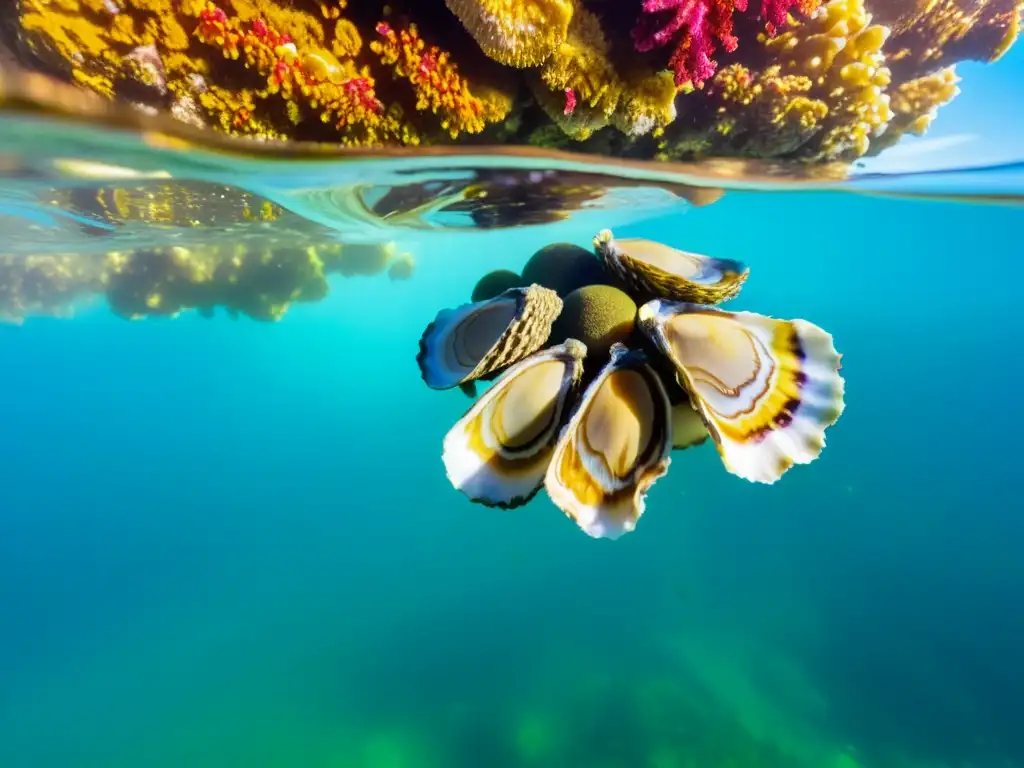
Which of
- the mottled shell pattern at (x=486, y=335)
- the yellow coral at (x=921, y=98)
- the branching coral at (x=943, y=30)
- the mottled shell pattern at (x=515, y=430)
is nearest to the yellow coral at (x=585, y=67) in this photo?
the mottled shell pattern at (x=486, y=335)

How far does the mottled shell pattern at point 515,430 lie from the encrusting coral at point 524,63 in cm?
209

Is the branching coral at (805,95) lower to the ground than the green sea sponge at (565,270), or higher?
higher

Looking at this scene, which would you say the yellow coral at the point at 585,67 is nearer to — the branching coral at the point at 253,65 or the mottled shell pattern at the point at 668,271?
the branching coral at the point at 253,65

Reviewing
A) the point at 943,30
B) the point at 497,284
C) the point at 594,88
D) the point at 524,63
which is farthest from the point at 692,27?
the point at 943,30

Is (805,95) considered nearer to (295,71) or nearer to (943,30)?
(943,30)

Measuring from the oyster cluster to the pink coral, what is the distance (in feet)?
5.56

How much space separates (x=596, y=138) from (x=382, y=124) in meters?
1.83

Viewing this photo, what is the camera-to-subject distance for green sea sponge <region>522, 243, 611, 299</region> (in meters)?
2.78

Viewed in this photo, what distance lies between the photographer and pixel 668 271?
8.21 feet

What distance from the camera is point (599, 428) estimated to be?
2143mm

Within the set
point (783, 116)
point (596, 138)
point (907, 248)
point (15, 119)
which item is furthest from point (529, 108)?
point (907, 248)

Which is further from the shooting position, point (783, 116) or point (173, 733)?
point (173, 733)

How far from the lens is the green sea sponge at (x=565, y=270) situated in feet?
9.12

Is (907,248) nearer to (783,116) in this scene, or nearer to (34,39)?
(783,116)
